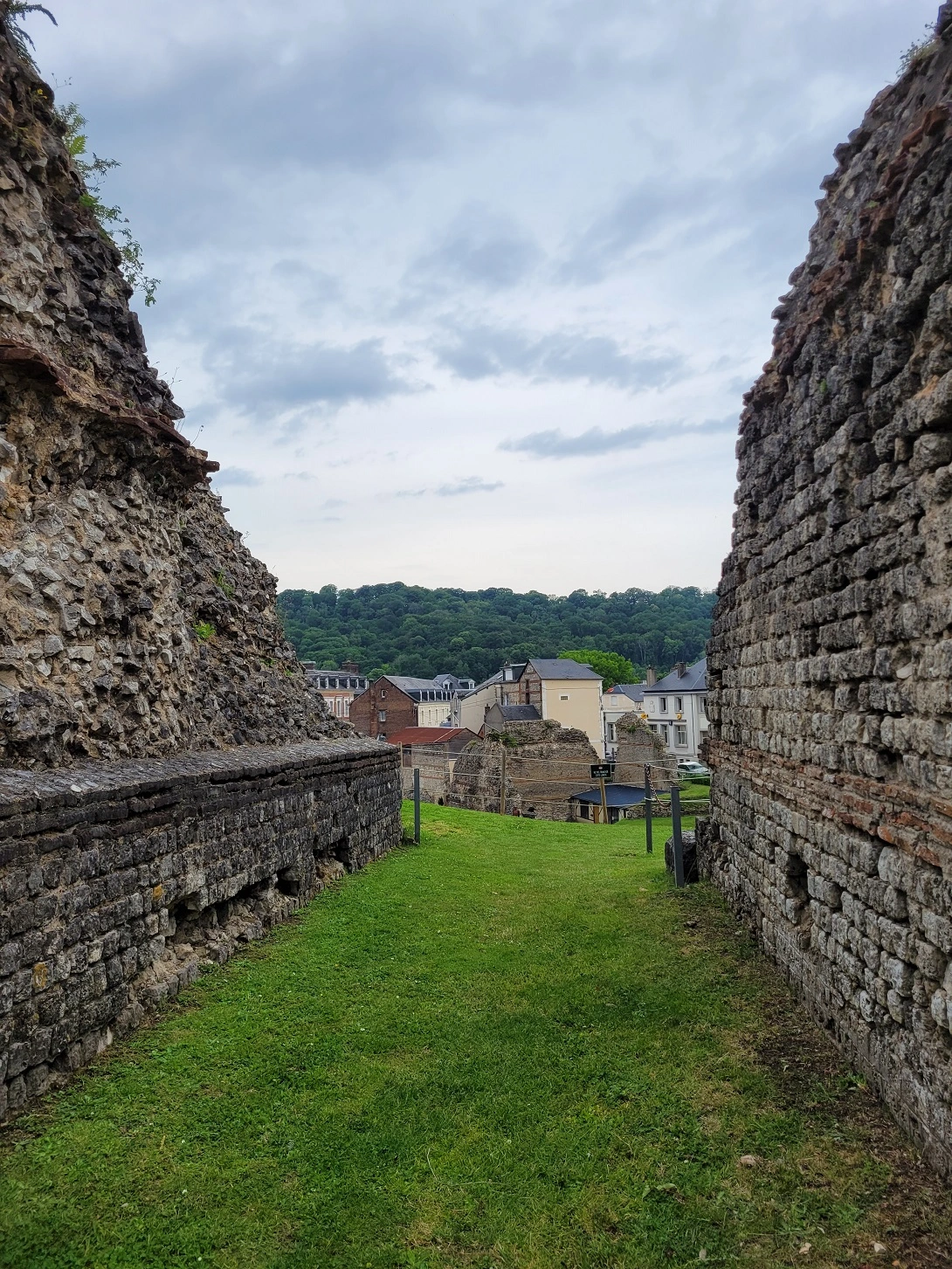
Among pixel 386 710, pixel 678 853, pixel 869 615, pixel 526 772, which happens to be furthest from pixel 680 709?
pixel 869 615

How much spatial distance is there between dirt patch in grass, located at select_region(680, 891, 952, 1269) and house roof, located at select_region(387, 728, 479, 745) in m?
44.9

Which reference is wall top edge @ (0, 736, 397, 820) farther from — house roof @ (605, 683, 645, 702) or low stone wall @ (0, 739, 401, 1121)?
house roof @ (605, 683, 645, 702)

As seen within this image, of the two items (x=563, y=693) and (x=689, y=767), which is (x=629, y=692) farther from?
(x=689, y=767)

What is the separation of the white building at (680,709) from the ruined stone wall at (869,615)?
148 feet

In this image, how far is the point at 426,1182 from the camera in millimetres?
4547

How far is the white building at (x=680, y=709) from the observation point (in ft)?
172

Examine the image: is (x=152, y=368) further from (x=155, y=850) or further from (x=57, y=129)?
(x=155, y=850)

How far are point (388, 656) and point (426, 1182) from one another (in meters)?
89.1

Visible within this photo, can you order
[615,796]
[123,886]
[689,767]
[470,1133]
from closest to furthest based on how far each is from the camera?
[470,1133] → [123,886] → [615,796] → [689,767]

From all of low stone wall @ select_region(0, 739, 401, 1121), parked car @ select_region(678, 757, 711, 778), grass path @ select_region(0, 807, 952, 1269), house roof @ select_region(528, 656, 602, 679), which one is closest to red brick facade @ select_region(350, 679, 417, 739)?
house roof @ select_region(528, 656, 602, 679)

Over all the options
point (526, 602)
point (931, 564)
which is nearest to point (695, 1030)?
point (931, 564)

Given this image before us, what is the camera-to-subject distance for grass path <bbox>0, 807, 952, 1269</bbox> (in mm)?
4043

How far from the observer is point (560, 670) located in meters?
54.7

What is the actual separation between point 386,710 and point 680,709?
2281cm
